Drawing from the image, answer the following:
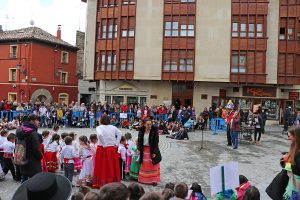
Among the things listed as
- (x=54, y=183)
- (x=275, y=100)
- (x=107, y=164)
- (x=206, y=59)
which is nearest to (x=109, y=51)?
(x=206, y=59)

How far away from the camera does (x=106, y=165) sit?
9055 mm

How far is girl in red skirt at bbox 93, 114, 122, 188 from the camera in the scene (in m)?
8.90

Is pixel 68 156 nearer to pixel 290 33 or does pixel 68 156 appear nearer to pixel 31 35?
pixel 290 33

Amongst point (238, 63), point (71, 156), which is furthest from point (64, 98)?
point (71, 156)

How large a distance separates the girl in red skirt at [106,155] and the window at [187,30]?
26731mm

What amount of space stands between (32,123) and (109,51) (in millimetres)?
29379

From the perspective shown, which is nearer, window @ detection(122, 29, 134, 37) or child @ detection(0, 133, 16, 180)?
child @ detection(0, 133, 16, 180)

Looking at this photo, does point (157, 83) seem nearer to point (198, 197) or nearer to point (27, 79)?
point (27, 79)

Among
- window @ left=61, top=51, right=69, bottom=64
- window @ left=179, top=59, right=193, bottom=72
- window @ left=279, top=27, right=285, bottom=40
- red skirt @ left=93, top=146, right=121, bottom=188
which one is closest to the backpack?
red skirt @ left=93, top=146, right=121, bottom=188

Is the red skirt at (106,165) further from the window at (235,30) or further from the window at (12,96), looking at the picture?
the window at (12,96)

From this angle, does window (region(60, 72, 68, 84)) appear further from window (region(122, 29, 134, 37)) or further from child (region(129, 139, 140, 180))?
child (region(129, 139, 140, 180))

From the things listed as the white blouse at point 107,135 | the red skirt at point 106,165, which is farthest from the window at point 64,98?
the white blouse at point 107,135

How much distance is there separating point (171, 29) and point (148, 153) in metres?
26.3

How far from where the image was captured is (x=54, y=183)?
10.4 ft
